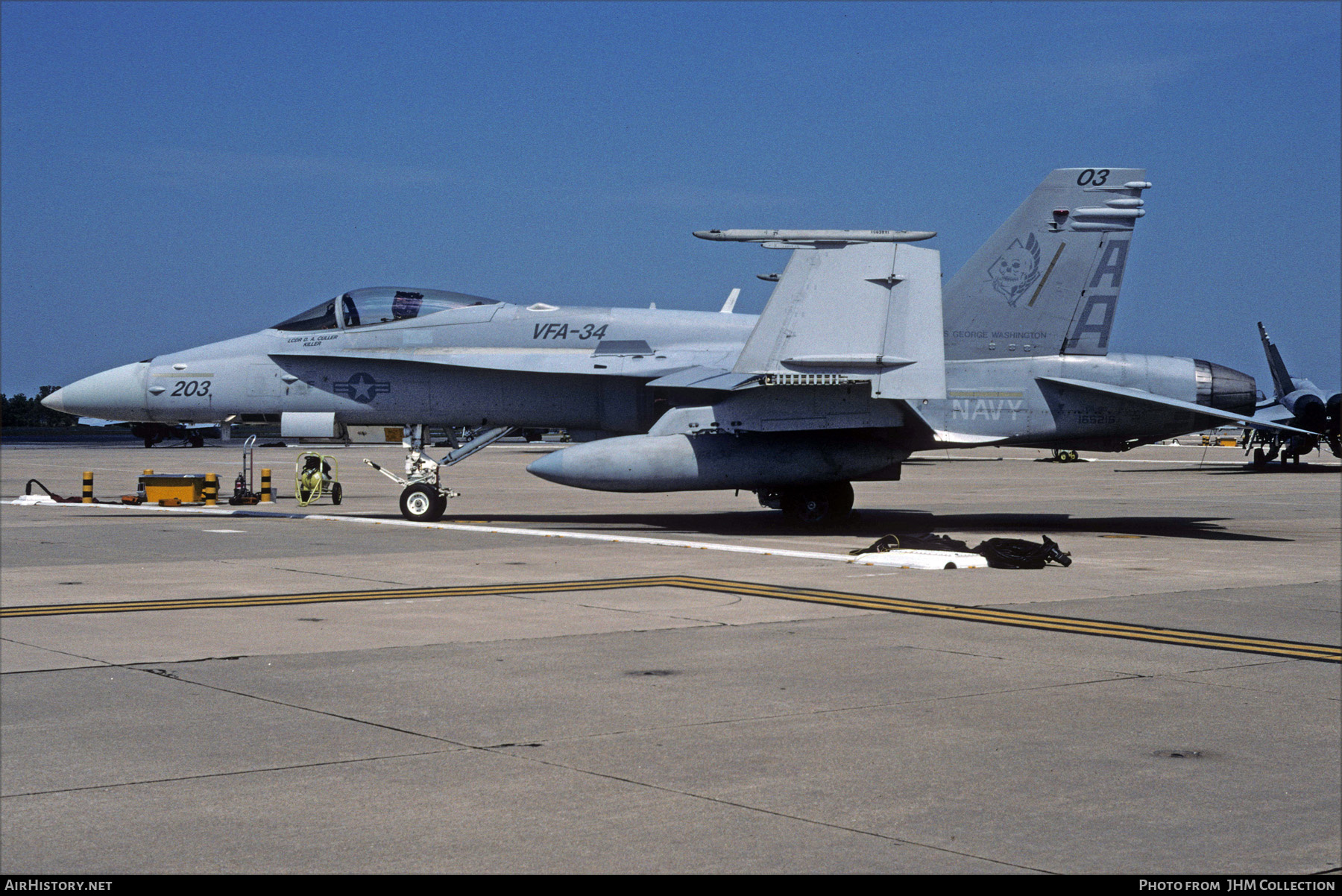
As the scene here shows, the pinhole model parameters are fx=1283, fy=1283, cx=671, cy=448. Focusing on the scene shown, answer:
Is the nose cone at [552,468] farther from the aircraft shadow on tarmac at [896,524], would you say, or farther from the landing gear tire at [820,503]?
the landing gear tire at [820,503]

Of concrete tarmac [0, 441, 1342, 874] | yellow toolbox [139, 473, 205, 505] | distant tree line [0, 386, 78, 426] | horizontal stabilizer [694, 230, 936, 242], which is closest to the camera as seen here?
concrete tarmac [0, 441, 1342, 874]

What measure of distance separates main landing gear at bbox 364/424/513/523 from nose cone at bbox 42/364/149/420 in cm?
412

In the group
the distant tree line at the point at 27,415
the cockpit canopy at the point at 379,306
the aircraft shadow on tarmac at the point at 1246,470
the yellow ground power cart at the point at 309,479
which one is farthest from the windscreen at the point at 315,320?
the distant tree line at the point at 27,415

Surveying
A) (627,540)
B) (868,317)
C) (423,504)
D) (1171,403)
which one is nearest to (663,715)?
(627,540)

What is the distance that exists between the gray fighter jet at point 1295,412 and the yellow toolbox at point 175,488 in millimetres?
30481

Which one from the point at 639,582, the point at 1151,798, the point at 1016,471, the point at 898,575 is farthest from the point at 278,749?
the point at 1016,471

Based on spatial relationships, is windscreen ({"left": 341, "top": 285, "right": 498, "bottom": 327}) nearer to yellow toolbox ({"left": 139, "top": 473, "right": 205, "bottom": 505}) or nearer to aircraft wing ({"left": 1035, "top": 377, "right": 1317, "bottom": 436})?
yellow toolbox ({"left": 139, "top": 473, "right": 205, "bottom": 505})

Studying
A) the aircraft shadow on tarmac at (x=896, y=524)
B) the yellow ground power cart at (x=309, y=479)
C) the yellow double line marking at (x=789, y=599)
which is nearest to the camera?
the yellow double line marking at (x=789, y=599)

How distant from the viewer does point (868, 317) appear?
17141mm

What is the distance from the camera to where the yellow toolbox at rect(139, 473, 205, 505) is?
979 inches

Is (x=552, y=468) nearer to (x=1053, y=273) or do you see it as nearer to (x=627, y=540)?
(x=627, y=540)

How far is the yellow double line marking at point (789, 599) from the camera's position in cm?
902

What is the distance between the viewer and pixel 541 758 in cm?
579

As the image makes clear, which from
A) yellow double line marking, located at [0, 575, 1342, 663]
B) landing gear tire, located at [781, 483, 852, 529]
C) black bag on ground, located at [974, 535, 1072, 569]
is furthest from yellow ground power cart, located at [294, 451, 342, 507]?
black bag on ground, located at [974, 535, 1072, 569]
